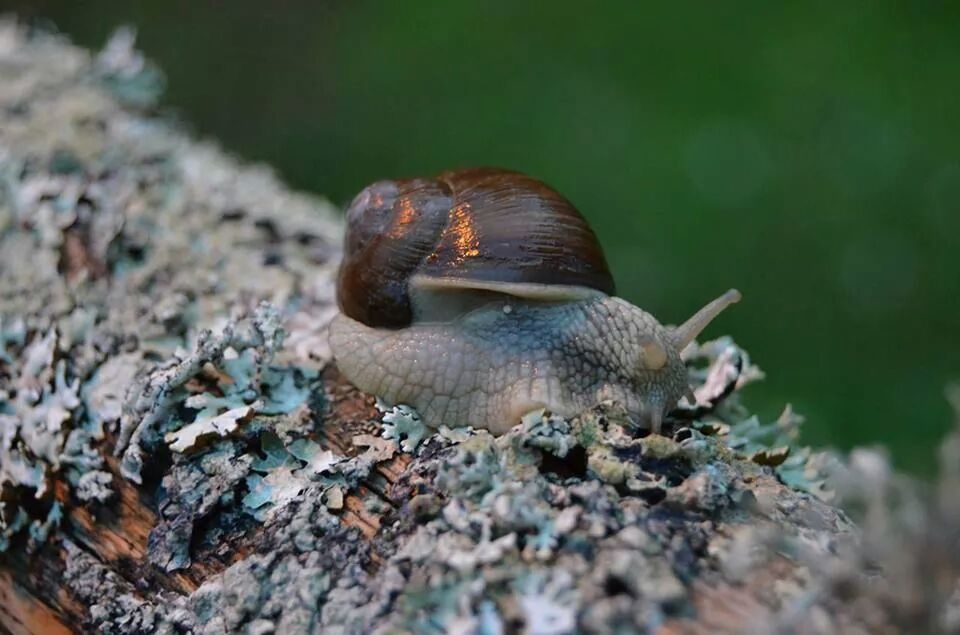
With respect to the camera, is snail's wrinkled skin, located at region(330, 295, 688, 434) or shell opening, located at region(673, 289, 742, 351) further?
shell opening, located at region(673, 289, 742, 351)

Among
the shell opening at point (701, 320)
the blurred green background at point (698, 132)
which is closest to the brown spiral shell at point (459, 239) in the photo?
the shell opening at point (701, 320)

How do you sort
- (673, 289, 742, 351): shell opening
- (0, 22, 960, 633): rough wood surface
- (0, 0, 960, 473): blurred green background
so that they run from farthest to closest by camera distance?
(0, 0, 960, 473): blurred green background, (673, 289, 742, 351): shell opening, (0, 22, 960, 633): rough wood surface

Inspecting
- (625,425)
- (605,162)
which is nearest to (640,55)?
(605,162)

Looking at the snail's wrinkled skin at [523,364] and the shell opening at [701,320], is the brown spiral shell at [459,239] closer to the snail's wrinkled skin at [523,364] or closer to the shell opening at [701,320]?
the snail's wrinkled skin at [523,364]

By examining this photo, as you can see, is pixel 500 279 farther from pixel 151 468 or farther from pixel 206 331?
pixel 151 468

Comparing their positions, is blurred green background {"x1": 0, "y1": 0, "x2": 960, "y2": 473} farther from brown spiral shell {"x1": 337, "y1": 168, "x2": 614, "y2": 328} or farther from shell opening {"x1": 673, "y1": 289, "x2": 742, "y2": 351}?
brown spiral shell {"x1": 337, "y1": 168, "x2": 614, "y2": 328}

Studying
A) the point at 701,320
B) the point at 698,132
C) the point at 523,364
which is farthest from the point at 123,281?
the point at 698,132

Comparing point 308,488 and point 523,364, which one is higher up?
point 523,364

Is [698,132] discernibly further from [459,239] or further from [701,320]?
[459,239]

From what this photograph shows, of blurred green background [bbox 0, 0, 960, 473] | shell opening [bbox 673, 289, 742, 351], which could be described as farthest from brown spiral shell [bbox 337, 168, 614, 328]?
blurred green background [bbox 0, 0, 960, 473]
